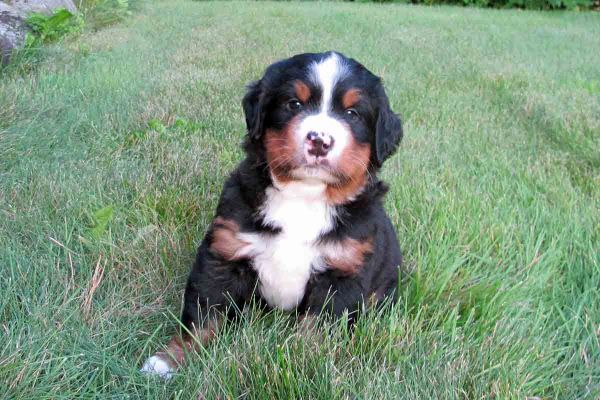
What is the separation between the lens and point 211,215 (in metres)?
3.42

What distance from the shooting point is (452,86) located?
23.7 feet

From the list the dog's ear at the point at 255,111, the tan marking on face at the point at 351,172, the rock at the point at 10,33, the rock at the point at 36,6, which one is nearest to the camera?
A: the tan marking on face at the point at 351,172

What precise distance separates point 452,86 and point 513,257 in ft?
14.1

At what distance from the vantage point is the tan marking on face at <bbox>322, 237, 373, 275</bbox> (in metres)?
2.52

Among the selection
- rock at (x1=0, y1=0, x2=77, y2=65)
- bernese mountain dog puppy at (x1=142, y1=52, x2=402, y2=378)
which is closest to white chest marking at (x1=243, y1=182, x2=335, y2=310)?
bernese mountain dog puppy at (x1=142, y1=52, x2=402, y2=378)

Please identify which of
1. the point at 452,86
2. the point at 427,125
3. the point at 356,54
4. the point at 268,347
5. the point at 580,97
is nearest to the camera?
the point at 268,347

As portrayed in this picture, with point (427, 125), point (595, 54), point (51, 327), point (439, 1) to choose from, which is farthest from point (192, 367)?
point (439, 1)

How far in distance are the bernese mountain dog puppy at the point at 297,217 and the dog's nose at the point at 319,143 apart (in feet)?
0.17

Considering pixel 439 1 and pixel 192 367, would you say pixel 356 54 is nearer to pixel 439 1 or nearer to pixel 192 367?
pixel 192 367

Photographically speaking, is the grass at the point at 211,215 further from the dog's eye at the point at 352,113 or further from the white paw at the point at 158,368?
the dog's eye at the point at 352,113

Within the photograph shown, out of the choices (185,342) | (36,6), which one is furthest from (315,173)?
(36,6)

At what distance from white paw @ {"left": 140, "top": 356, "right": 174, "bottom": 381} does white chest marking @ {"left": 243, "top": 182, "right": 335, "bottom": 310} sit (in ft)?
1.64

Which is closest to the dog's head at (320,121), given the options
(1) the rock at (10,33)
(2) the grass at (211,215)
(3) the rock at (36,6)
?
(2) the grass at (211,215)

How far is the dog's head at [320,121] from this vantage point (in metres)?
2.42
